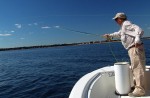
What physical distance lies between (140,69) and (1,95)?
26.4 feet

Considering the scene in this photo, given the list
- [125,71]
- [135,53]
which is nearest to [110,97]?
[125,71]

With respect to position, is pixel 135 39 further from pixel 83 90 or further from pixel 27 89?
pixel 27 89

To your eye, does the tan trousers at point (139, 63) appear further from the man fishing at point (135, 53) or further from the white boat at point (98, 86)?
the white boat at point (98, 86)

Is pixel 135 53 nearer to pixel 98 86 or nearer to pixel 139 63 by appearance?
pixel 139 63

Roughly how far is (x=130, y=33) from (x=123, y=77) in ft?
3.10

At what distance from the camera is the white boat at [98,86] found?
165 inches

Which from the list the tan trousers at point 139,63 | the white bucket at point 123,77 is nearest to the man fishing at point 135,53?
the tan trousers at point 139,63

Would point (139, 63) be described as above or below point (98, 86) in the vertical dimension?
above

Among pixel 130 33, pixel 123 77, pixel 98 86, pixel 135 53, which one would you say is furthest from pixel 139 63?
pixel 98 86

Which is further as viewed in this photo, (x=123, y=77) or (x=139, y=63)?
(x=123, y=77)

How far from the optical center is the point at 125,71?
4926 mm

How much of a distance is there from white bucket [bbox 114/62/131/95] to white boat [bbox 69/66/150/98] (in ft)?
0.50

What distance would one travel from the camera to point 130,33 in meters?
4.71

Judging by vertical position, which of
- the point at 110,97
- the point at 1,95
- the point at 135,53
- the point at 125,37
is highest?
the point at 125,37
